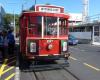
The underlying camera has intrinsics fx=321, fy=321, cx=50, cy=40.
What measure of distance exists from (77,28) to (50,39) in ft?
159

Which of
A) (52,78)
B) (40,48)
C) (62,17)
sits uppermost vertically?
(62,17)

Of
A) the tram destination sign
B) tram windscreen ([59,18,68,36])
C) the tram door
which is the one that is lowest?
the tram door

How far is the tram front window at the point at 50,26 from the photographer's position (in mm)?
16047

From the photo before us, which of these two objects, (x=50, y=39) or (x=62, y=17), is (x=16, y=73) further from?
(x=62, y=17)

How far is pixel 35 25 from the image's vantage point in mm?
15969

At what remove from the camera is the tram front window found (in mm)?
16047

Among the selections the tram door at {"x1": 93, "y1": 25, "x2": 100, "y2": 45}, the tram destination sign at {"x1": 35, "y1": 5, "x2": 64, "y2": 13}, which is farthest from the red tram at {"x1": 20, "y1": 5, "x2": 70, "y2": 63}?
the tram door at {"x1": 93, "y1": 25, "x2": 100, "y2": 45}

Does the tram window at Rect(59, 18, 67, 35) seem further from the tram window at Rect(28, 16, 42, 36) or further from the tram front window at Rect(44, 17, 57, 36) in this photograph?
the tram window at Rect(28, 16, 42, 36)

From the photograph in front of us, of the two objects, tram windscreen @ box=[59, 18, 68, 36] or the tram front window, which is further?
tram windscreen @ box=[59, 18, 68, 36]

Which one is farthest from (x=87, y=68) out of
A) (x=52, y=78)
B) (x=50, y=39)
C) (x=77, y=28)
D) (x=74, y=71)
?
(x=77, y=28)

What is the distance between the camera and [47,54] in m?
16.0

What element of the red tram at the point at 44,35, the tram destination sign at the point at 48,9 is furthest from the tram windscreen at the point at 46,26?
the tram destination sign at the point at 48,9

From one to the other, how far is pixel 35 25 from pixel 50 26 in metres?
0.76

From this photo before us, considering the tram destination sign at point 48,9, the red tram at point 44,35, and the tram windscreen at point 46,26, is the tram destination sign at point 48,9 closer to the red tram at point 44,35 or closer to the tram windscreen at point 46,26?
the red tram at point 44,35
